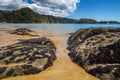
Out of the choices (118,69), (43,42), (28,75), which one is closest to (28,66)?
(28,75)

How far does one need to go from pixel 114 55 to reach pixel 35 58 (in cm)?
376

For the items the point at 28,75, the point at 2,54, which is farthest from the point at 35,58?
the point at 2,54

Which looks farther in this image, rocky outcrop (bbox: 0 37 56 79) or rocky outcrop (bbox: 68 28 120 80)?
rocky outcrop (bbox: 0 37 56 79)

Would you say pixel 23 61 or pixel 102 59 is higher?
pixel 102 59

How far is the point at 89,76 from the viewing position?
7.49 m

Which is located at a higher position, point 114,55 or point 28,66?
point 114,55

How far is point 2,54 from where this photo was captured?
950 centimetres

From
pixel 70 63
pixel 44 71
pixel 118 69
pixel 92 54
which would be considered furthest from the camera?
pixel 70 63

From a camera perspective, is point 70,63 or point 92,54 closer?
point 92,54

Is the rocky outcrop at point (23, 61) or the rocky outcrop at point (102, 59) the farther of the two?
the rocky outcrop at point (23, 61)

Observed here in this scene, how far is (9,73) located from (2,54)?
7.84ft

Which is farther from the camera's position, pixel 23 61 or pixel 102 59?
pixel 23 61

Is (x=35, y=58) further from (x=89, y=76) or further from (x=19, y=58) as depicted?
(x=89, y=76)

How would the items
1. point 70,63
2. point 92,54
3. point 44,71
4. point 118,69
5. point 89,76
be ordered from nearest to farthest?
point 118,69 → point 89,76 → point 44,71 → point 92,54 → point 70,63
